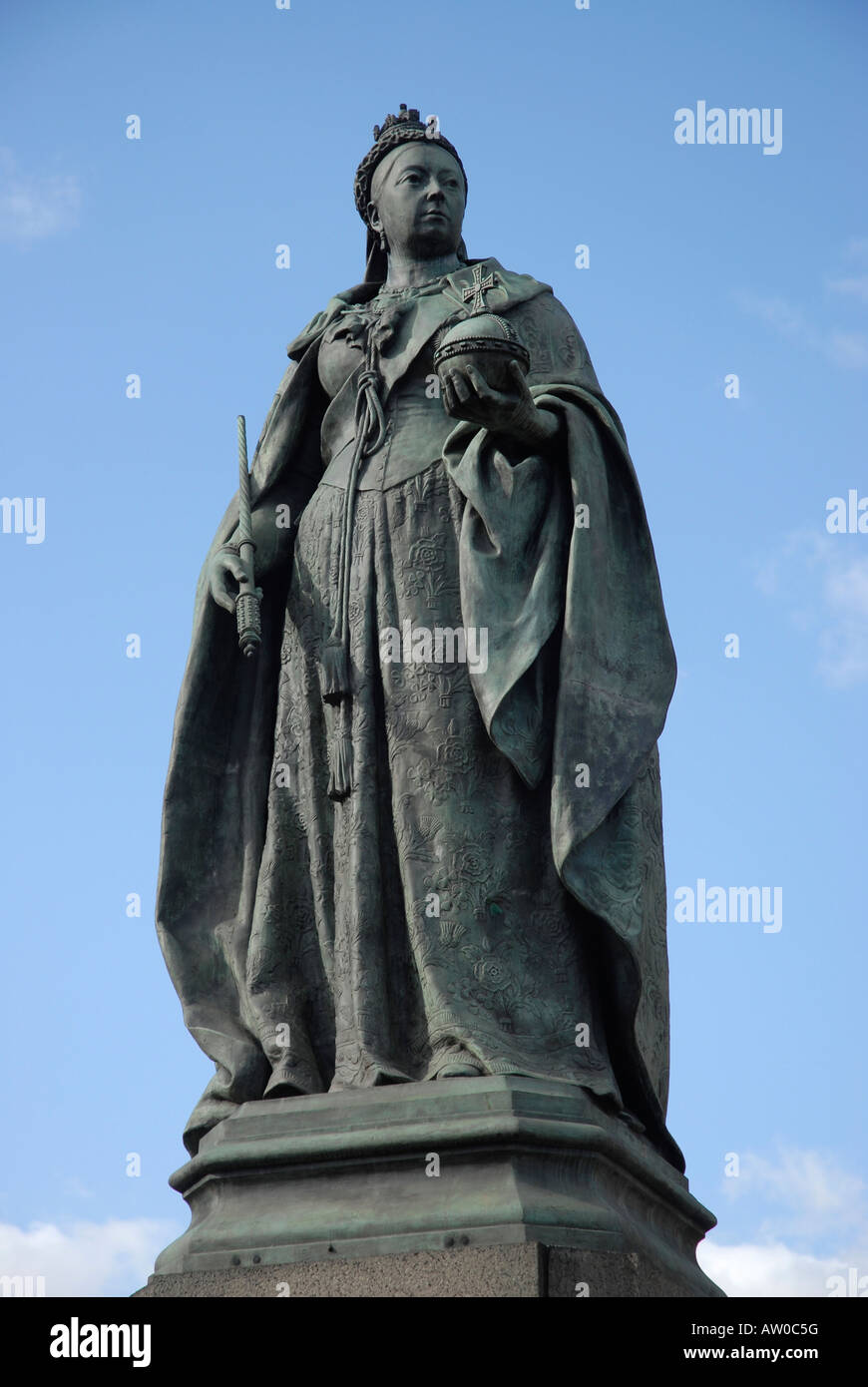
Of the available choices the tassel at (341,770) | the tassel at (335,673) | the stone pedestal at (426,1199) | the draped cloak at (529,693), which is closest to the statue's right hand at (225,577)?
the draped cloak at (529,693)

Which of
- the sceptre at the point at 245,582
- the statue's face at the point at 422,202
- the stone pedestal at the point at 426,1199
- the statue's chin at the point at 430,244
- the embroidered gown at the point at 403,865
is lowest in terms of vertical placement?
the stone pedestal at the point at 426,1199

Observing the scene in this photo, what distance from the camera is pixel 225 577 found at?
1215 centimetres

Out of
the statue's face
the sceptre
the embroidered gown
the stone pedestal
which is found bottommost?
the stone pedestal

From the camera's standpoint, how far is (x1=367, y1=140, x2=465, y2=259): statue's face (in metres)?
12.8

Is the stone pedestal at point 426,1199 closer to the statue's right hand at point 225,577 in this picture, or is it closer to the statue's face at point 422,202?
the statue's right hand at point 225,577

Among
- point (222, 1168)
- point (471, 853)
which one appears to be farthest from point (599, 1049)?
point (222, 1168)

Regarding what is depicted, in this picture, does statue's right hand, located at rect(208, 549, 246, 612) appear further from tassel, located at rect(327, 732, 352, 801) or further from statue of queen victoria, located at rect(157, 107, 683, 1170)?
tassel, located at rect(327, 732, 352, 801)

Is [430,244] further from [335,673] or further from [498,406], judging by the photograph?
[335,673]

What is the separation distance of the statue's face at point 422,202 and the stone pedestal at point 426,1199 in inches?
185

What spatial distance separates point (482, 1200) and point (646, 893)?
199 cm

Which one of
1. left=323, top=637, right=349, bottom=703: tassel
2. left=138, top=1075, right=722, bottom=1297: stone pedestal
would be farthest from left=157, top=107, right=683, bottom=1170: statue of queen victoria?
left=138, top=1075, right=722, bottom=1297: stone pedestal

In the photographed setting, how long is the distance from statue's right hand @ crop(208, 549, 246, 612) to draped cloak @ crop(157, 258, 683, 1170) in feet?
0.55

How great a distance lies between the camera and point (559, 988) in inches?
436

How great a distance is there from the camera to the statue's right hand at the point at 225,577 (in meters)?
12.0
